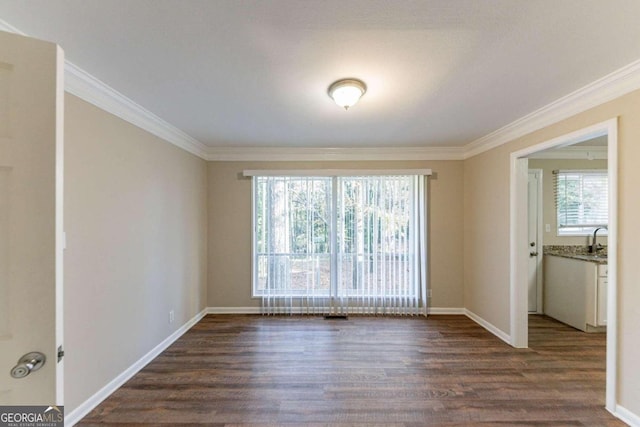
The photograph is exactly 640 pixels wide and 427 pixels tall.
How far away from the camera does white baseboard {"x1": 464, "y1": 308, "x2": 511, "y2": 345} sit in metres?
3.17

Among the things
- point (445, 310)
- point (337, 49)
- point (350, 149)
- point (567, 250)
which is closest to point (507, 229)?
point (445, 310)

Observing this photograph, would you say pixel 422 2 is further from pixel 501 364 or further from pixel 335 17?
pixel 501 364

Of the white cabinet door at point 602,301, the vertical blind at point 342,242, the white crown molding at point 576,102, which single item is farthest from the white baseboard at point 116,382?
the white cabinet door at point 602,301

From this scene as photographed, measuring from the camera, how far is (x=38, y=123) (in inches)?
35.8

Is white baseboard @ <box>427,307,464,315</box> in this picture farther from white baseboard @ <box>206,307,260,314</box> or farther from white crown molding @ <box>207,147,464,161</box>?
white baseboard @ <box>206,307,260,314</box>

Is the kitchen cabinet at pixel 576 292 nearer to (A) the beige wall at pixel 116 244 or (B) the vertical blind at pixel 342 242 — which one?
(B) the vertical blind at pixel 342 242

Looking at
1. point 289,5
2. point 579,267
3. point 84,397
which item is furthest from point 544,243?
point 84,397

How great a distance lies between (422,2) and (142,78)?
1819 millimetres

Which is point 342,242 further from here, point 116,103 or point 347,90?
point 116,103

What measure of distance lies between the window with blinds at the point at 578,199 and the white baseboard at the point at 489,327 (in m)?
1.72

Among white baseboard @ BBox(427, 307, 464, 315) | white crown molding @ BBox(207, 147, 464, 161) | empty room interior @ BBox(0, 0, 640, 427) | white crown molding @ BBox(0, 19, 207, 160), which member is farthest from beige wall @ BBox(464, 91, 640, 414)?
white crown molding @ BBox(0, 19, 207, 160)

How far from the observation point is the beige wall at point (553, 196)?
3.98 m

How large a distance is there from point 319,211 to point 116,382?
9.04 feet

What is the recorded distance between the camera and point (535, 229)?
398cm
